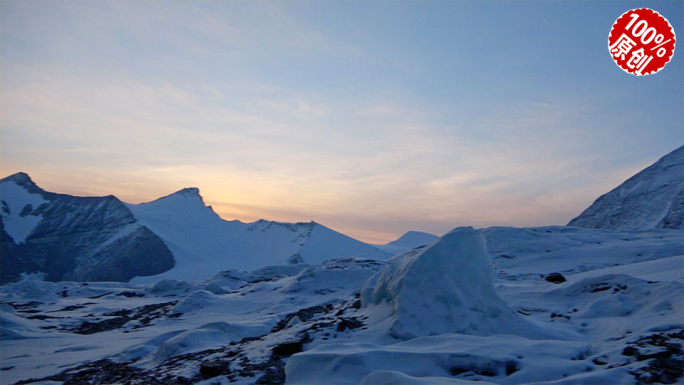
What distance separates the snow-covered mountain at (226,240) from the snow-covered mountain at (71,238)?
5828 millimetres

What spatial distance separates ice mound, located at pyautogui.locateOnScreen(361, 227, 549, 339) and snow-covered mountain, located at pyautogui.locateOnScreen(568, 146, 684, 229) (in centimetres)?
3738

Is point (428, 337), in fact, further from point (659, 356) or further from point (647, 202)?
point (647, 202)

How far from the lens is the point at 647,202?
45500 millimetres

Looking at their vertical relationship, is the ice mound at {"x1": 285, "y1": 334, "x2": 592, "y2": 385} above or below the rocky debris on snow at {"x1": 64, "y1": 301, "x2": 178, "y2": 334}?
above

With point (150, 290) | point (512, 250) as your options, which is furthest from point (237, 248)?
point (512, 250)

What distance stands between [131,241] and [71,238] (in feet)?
60.6

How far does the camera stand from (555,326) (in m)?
8.76

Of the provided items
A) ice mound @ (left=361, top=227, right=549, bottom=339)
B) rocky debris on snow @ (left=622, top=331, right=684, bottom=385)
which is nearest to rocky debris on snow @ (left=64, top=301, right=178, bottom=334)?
ice mound @ (left=361, top=227, right=549, bottom=339)

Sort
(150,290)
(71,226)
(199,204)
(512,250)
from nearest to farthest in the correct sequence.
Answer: (512,250) → (150,290) → (71,226) → (199,204)

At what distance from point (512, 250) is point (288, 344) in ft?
64.3

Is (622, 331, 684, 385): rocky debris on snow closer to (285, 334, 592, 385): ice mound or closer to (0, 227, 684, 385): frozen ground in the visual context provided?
(0, 227, 684, 385): frozen ground

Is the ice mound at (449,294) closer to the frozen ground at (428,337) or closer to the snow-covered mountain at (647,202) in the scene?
the frozen ground at (428,337)

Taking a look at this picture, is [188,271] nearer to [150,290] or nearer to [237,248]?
[237,248]

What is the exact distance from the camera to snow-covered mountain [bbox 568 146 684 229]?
40.4 m
